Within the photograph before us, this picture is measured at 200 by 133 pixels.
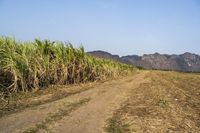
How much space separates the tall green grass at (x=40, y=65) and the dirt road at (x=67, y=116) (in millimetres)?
2524

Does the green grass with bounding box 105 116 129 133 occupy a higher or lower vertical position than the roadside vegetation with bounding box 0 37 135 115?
lower

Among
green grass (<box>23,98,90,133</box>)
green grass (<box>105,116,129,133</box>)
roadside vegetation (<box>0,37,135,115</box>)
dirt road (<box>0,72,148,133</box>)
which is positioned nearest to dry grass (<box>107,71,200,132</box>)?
green grass (<box>105,116,129,133</box>)

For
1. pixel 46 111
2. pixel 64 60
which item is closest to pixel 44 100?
pixel 46 111

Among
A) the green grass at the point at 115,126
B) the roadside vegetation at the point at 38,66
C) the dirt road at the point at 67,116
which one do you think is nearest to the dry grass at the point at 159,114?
the green grass at the point at 115,126

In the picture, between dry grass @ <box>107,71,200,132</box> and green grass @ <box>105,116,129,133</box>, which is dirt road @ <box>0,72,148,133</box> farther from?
dry grass @ <box>107,71,200,132</box>

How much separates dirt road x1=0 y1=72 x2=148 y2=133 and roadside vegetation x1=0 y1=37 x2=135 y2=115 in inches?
79.1

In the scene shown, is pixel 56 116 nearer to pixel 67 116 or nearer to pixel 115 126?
pixel 67 116

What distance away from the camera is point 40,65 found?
15156 mm

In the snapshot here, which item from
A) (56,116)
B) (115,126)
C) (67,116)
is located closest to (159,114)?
(115,126)

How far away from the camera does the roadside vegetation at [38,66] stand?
13883 mm

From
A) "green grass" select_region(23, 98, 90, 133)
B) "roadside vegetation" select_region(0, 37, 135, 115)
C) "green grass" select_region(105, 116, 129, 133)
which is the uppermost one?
"roadside vegetation" select_region(0, 37, 135, 115)

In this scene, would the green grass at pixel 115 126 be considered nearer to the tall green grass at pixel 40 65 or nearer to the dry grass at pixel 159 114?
the dry grass at pixel 159 114

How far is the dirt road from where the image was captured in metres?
8.01

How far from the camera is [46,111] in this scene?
9945mm
